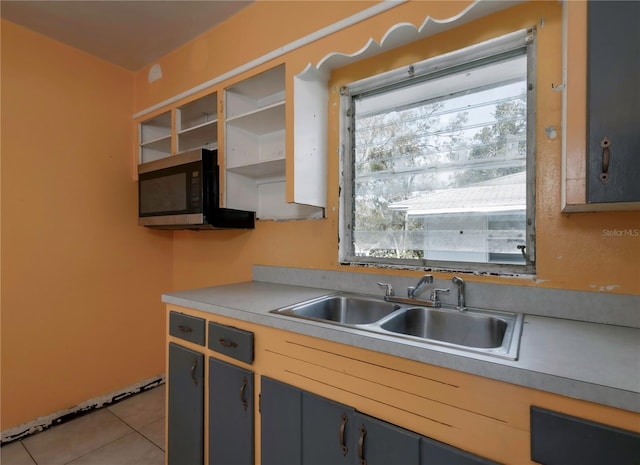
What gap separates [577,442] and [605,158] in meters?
0.76

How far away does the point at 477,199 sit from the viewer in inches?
58.7

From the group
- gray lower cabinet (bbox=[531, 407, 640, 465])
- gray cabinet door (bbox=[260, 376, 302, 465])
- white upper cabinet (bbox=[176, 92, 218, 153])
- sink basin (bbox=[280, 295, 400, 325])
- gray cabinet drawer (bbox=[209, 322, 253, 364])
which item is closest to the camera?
gray lower cabinet (bbox=[531, 407, 640, 465])

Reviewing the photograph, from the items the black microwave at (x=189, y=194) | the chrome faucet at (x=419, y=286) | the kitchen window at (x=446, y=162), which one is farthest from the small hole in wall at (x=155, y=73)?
the chrome faucet at (x=419, y=286)

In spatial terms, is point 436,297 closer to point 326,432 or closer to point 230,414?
point 326,432

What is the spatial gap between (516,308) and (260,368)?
42.3 inches

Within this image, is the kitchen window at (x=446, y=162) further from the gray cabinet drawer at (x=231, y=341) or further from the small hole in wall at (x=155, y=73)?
the small hole in wall at (x=155, y=73)

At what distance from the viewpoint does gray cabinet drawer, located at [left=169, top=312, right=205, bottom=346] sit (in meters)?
1.49

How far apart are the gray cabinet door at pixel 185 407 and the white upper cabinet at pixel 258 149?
3.05 feet

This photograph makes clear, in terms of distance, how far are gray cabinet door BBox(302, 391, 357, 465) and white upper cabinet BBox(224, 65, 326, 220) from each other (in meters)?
1.05

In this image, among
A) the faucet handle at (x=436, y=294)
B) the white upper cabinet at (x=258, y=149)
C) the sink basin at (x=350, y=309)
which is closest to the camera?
the faucet handle at (x=436, y=294)

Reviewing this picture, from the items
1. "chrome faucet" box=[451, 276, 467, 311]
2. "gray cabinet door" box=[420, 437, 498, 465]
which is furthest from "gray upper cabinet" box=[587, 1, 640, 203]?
"gray cabinet door" box=[420, 437, 498, 465]

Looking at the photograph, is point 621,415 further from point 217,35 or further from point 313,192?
point 217,35

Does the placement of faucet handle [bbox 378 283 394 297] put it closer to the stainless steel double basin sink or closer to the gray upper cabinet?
the stainless steel double basin sink

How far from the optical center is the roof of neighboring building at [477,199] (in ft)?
4.56
